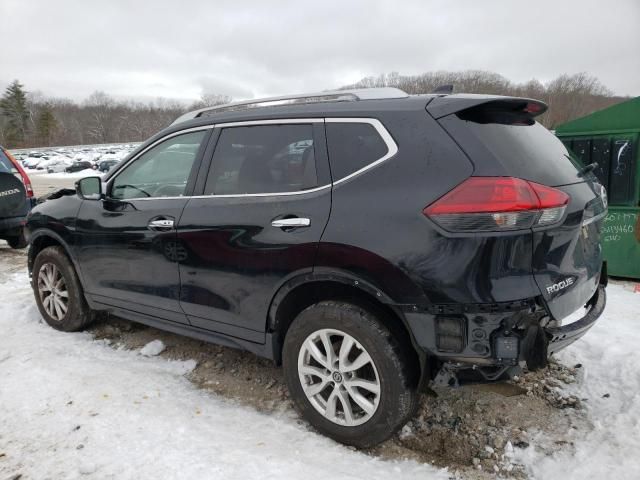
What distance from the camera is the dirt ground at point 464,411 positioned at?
2.59 meters

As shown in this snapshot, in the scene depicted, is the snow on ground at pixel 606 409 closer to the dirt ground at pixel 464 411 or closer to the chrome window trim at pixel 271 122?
the dirt ground at pixel 464 411

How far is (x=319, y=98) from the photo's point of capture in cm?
289

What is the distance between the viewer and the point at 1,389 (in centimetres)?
323

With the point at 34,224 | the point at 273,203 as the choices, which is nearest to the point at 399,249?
the point at 273,203

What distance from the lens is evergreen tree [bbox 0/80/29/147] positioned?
10662 centimetres

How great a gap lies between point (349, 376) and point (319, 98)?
1618mm

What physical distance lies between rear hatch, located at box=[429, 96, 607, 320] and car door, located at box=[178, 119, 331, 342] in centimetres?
76

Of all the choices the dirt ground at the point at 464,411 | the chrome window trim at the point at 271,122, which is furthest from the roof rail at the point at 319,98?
the dirt ground at the point at 464,411

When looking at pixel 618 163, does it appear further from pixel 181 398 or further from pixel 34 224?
pixel 34 224

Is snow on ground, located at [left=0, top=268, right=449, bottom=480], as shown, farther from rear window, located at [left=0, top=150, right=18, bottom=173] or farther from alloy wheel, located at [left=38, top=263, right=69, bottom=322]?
rear window, located at [left=0, top=150, right=18, bottom=173]

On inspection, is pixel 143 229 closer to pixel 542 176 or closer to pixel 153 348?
pixel 153 348

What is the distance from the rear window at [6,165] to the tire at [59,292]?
3.99 m

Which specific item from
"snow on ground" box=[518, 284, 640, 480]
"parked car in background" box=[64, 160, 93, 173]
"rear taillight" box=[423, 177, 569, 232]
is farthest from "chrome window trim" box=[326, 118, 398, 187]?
"parked car in background" box=[64, 160, 93, 173]

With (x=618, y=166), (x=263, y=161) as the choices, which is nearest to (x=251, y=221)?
(x=263, y=161)
